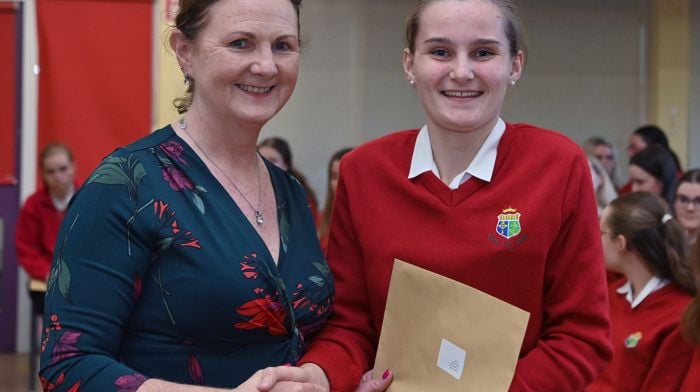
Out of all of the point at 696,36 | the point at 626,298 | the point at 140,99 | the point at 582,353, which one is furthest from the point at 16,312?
the point at 582,353

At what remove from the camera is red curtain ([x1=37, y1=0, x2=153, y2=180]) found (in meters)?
7.70

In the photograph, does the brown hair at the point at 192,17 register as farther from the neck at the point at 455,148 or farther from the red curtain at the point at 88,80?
the red curtain at the point at 88,80

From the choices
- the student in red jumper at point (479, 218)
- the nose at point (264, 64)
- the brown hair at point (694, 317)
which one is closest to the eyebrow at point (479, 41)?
the student in red jumper at point (479, 218)

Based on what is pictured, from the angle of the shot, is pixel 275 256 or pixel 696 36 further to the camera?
pixel 696 36

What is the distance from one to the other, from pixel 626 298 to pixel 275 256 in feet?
8.13

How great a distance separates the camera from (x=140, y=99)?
775 cm

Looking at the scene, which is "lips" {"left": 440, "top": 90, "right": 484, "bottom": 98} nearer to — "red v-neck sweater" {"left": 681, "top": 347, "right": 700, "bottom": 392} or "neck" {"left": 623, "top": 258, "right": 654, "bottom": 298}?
"red v-neck sweater" {"left": 681, "top": 347, "right": 700, "bottom": 392}

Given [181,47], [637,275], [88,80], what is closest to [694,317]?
[637,275]

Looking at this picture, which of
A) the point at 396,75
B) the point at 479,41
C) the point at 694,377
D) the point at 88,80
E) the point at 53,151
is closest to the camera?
the point at 479,41

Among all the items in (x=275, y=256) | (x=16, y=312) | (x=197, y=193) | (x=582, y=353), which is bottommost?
(x=16, y=312)

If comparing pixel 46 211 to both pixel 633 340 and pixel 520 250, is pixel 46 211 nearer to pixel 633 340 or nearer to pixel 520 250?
pixel 633 340

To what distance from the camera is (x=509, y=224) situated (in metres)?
2.18

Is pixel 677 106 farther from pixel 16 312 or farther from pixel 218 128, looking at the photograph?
pixel 218 128

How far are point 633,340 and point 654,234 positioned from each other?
0.52 meters
